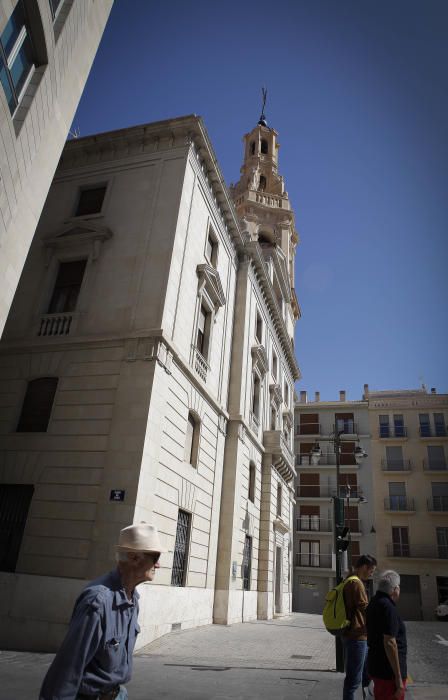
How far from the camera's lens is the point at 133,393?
1159cm

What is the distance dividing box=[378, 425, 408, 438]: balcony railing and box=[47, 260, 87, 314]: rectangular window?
3520cm

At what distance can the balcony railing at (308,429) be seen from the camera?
45.4 meters

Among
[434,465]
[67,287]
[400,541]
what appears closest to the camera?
[67,287]

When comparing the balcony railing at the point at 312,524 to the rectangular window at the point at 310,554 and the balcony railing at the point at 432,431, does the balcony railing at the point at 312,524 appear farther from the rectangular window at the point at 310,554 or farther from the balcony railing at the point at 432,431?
the balcony railing at the point at 432,431

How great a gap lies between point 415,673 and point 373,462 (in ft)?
114

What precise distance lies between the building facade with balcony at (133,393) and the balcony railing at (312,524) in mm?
20854

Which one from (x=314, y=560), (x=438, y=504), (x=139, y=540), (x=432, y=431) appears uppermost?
(x=432, y=431)

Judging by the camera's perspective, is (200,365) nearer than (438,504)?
Yes

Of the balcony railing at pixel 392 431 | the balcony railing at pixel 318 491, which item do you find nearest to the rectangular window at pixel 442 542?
the balcony railing at pixel 318 491

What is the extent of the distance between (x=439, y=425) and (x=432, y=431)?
2.89ft

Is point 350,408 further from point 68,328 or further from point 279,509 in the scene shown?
point 68,328

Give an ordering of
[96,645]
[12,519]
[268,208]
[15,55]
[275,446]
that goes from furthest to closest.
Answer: [268,208], [275,446], [12,519], [15,55], [96,645]

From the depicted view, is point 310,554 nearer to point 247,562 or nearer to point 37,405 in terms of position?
point 247,562

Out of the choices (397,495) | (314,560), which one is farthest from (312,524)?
(397,495)
